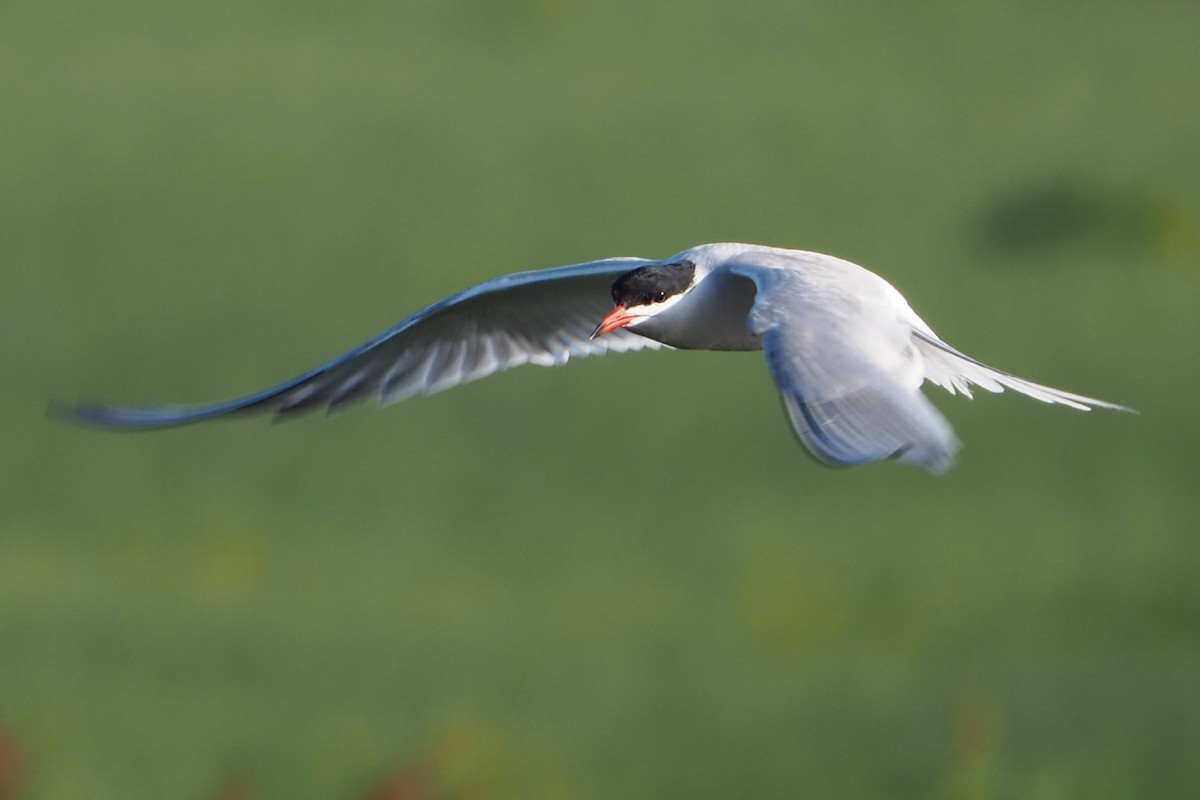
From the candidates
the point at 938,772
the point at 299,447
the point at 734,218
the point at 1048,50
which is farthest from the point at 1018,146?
the point at 938,772

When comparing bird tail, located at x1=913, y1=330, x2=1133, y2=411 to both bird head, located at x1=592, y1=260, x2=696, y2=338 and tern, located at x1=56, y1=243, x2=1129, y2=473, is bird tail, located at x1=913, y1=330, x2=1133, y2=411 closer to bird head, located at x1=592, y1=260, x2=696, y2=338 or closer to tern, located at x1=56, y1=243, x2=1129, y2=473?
tern, located at x1=56, y1=243, x2=1129, y2=473

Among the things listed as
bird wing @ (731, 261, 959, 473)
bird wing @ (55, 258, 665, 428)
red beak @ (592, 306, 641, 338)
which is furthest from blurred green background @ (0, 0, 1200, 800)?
bird wing @ (731, 261, 959, 473)

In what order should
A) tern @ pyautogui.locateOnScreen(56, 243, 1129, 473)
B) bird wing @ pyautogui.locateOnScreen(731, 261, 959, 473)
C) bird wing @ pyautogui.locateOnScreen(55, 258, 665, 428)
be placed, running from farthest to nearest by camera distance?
1. bird wing @ pyautogui.locateOnScreen(55, 258, 665, 428)
2. tern @ pyautogui.locateOnScreen(56, 243, 1129, 473)
3. bird wing @ pyautogui.locateOnScreen(731, 261, 959, 473)

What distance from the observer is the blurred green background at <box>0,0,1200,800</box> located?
45.5 feet

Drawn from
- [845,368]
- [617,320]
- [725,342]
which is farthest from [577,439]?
[845,368]

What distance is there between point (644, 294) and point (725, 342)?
1.52ft

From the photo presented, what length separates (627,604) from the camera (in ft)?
51.7

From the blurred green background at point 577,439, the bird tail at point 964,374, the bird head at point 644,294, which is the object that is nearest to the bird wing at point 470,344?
the bird head at point 644,294

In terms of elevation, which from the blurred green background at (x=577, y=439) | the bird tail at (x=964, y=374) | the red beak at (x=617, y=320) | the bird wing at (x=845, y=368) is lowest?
the blurred green background at (x=577, y=439)

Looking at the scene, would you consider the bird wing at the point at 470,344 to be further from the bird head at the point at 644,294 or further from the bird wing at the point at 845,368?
the bird wing at the point at 845,368

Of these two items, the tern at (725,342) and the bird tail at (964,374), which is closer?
the tern at (725,342)

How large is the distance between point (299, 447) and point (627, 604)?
3427 mm

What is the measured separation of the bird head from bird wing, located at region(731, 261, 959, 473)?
16.5 inches

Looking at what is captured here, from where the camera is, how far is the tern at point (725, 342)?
5.21 metres
